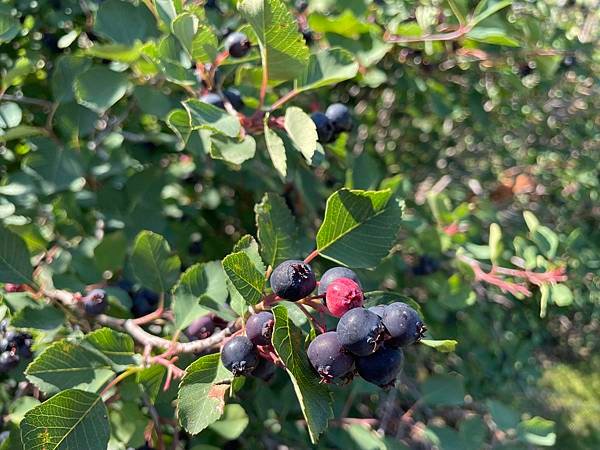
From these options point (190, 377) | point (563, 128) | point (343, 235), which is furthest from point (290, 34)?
point (563, 128)

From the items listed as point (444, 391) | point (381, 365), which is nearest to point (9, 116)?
point (381, 365)

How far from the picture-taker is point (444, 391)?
1907 mm

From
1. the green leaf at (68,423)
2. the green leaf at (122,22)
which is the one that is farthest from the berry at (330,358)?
the green leaf at (122,22)

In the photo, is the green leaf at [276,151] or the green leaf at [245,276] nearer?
the green leaf at [245,276]

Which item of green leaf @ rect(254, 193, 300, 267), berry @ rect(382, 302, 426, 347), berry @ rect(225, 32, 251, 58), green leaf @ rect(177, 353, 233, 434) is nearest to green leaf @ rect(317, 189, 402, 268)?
green leaf @ rect(254, 193, 300, 267)

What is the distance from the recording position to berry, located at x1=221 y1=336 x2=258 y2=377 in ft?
3.13

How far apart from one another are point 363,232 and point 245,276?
0.27 metres

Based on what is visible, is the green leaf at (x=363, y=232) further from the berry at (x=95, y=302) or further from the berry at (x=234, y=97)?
the berry at (x=95, y=302)

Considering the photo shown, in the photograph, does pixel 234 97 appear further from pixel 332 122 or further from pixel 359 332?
pixel 359 332

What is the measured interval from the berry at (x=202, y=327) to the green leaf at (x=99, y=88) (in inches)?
22.0

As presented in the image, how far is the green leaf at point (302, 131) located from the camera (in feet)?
3.67

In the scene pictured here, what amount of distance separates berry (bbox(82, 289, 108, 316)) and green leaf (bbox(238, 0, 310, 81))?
0.67 metres

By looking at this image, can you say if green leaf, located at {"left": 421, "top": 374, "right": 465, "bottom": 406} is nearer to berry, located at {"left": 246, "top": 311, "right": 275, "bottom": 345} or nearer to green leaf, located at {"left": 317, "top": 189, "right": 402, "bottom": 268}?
green leaf, located at {"left": 317, "top": 189, "right": 402, "bottom": 268}

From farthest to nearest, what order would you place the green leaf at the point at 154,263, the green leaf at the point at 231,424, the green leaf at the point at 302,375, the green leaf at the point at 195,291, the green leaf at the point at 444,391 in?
the green leaf at the point at 444,391
the green leaf at the point at 231,424
the green leaf at the point at 154,263
the green leaf at the point at 195,291
the green leaf at the point at 302,375
